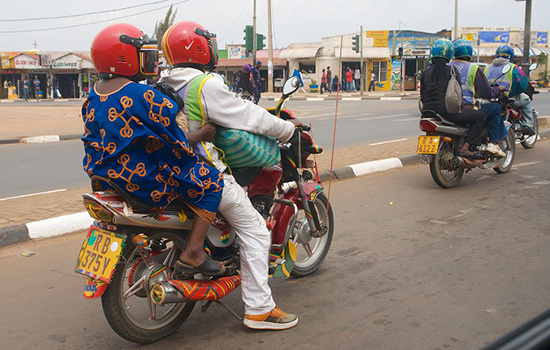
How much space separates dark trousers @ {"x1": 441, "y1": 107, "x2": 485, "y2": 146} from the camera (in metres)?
6.64

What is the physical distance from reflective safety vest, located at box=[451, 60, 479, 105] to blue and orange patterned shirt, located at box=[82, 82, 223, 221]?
4941 mm

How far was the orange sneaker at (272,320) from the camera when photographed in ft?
10.2

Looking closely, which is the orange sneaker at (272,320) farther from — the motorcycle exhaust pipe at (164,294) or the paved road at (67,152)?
the paved road at (67,152)

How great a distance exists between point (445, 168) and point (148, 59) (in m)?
4.78

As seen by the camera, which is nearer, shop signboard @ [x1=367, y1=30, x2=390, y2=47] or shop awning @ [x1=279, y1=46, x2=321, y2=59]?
shop awning @ [x1=279, y1=46, x2=321, y2=59]

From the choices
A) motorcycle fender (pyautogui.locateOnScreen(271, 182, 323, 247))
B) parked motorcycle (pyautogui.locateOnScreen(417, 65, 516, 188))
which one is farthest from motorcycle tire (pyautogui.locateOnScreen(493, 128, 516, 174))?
motorcycle fender (pyautogui.locateOnScreen(271, 182, 323, 247))

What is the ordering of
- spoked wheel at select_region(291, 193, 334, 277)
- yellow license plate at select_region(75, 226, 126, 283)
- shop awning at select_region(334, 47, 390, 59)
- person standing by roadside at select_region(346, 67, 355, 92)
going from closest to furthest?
1. yellow license plate at select_region(75, 226, 126, 283)
2. spoked wheel at select_region(291, 193, 334, 277)
3. person standing by roadside at select_region(346, 67, 355, 92)
4. shop awning at select_region(334, 47, 390, 59)

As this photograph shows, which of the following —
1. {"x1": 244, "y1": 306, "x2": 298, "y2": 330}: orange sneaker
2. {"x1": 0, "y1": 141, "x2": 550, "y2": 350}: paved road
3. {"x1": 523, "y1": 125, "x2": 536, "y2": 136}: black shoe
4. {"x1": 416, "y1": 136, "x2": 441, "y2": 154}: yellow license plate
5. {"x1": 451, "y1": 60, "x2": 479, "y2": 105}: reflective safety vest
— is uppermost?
{"x1": 451, "y1": 60, "x2": 479, "y2": 105}: reflective safety vest

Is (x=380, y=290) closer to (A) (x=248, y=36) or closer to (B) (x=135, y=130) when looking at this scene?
(B) (x=135, y=130)

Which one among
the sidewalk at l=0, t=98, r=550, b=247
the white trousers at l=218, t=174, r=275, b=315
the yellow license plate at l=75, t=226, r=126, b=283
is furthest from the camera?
the sidewalk at l=0, t=98, r=550, b=247

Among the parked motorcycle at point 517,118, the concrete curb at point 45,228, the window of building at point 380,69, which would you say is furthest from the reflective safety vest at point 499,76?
the window of building at point 380,69

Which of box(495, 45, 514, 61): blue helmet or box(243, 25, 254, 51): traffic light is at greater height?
box(243, 25, 254, 51): traffic light

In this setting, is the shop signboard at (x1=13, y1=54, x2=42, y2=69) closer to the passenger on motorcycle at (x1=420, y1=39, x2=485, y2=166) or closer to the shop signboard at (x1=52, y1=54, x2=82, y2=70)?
the shop signboard at (x1=52, y1=54, x2=82, y2=70)

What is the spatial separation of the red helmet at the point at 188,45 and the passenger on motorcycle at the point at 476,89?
4559mm
